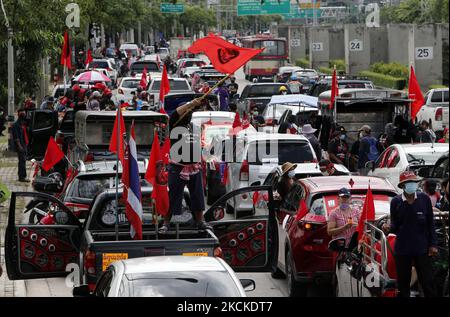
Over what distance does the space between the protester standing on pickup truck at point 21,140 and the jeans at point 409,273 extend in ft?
54.4

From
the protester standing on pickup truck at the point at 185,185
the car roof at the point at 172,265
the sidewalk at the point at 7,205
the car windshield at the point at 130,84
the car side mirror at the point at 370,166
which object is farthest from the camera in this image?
the car windshield at the point at 130,84

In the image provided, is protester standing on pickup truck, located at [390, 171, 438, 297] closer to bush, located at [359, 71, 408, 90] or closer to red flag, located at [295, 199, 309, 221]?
red flag, located at [295, 199, 309, 221]

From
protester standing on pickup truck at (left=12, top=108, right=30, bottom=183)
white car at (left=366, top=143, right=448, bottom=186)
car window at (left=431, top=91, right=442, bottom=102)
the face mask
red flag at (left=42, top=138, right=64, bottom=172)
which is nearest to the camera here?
the face mask

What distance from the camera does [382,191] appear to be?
15594mm

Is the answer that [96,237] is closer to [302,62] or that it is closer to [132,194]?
[132,194]

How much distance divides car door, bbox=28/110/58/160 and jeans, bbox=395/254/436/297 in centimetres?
1667

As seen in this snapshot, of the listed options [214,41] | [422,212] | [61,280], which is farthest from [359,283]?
[214,41]

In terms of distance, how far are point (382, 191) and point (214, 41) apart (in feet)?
24.2

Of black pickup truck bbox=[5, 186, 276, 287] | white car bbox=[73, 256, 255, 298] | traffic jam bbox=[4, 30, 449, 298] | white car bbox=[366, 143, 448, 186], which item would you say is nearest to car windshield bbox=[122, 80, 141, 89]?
traffic jam bbox=[4, 30, 449, 298]

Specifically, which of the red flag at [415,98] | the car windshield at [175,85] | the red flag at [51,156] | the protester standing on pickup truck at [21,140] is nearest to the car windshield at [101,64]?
the car windshield at [175,85]

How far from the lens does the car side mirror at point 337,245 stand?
13859 millimetres

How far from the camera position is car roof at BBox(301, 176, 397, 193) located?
15.5 metres

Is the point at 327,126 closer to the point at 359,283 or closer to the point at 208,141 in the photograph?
the point at 208,141

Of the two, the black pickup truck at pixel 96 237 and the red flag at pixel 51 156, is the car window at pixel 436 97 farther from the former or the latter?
the black pickup truck at pixel 96 237
